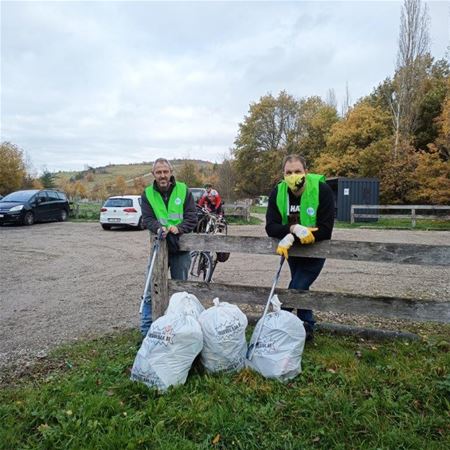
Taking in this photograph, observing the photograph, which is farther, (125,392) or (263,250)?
(263,250)

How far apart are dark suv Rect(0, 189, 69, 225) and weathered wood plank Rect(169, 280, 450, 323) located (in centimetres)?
1539

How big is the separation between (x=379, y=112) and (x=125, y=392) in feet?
104

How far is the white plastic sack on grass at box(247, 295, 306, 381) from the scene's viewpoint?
10.1 ft

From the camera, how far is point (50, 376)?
3311mm

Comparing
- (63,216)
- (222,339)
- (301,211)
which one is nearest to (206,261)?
(301,211)

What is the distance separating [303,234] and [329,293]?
643mm

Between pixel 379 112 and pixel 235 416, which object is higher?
pixel 379 112

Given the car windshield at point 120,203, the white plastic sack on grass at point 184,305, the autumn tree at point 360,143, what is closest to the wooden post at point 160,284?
the white plastic sack on grass at point 184,305

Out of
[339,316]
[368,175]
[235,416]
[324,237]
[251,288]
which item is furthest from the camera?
[368,175]

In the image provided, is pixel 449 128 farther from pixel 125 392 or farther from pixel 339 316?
pixel 125 392

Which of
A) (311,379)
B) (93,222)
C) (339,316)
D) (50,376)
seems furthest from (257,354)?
(93,222)

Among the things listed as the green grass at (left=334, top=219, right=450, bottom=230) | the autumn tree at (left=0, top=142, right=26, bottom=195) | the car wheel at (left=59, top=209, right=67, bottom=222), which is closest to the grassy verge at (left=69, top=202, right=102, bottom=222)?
the car wheel at (left=59, top=209, right=67, bottom=222)

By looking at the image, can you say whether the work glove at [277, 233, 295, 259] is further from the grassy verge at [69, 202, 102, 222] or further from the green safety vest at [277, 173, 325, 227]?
the grassy verge at [69, 202, 102, 222]

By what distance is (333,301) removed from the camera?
351 centimetres
